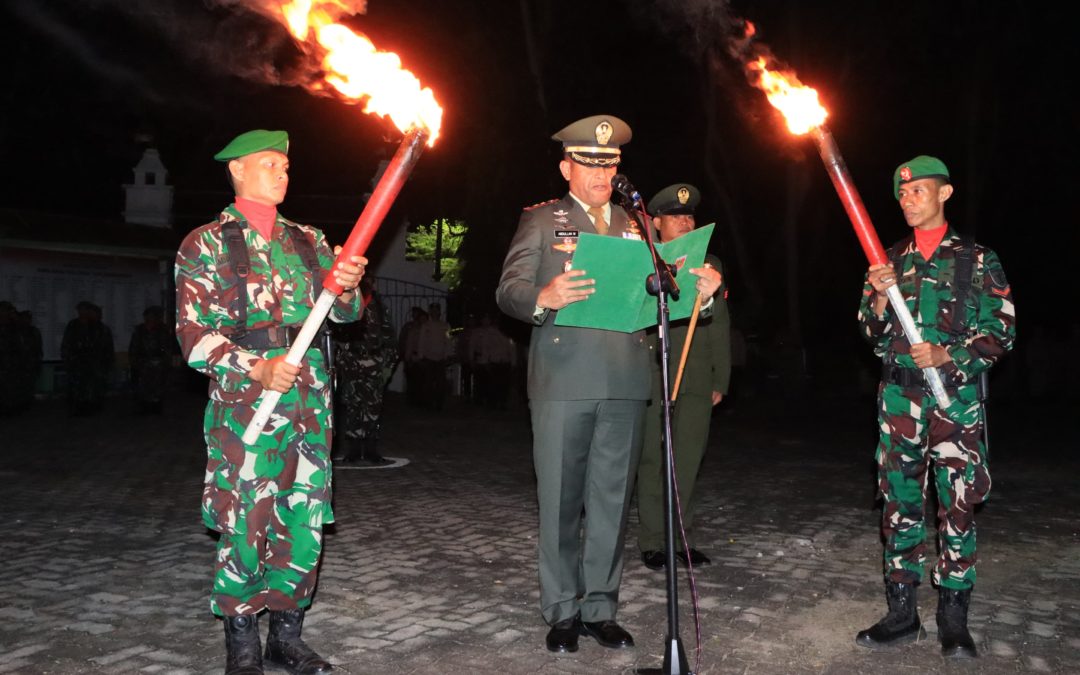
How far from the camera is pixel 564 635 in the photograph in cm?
511

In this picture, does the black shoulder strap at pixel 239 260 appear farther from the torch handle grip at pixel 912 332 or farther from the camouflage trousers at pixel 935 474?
the camouflage trousers at pixel 935 474

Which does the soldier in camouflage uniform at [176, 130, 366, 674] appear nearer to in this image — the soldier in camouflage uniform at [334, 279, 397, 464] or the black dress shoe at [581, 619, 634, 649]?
the black dress shoe at [581, 619, 634, 649]

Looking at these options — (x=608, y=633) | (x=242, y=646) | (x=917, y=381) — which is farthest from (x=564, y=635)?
(x=917, y=381)

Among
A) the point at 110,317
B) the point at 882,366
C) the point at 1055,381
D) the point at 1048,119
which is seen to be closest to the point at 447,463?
the point at 882,366

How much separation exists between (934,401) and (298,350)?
9.71 ft

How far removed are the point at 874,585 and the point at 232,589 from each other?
152 inches

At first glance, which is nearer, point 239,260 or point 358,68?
point 239,260

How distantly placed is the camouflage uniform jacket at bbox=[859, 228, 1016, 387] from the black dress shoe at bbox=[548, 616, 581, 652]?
2.01m

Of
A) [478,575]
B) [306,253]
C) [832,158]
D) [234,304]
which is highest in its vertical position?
[832,158]

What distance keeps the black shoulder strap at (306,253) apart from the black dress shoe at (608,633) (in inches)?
81.8

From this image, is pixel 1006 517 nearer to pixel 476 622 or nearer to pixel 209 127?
pixel 476 622

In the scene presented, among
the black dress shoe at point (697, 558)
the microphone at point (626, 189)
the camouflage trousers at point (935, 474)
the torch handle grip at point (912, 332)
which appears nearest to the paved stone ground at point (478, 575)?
the black dress shoe at point (697, 558)

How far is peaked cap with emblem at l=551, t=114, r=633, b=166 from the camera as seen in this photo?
5.11 m

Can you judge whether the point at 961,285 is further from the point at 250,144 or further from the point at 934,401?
the point at 250,144
